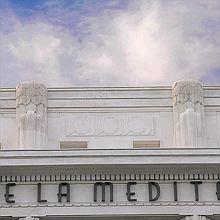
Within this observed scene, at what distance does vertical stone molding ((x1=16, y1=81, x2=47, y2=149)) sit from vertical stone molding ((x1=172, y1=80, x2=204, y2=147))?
6.15 m

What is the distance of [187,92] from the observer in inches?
1929

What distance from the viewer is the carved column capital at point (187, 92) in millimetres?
48938

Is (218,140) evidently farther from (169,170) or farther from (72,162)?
(72,162)

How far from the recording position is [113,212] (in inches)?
1757

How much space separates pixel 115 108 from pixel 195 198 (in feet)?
22.9

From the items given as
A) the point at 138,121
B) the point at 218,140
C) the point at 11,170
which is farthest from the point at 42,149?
the point at 218,140

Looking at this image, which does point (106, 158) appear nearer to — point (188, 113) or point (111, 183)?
point (111, 183)

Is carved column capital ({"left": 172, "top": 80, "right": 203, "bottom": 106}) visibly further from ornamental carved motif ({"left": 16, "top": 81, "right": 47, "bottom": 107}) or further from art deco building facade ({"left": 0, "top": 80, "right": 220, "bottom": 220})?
ornamental carved motif ({"left": 16, "top": 81, "right": 47, "bottom": 107})

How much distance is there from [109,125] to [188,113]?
376cm

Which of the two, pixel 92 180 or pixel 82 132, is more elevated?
pixel 82 132

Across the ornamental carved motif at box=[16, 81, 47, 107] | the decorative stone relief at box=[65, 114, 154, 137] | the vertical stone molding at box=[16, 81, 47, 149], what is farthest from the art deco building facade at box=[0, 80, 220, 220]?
the ornamental carved motif at box=[16, 81, 47, 107]

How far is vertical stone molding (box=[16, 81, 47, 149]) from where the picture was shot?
48.3 metres

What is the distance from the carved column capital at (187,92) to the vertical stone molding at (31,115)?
6164 mm

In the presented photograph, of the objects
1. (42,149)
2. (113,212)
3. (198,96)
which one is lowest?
(113,212)
